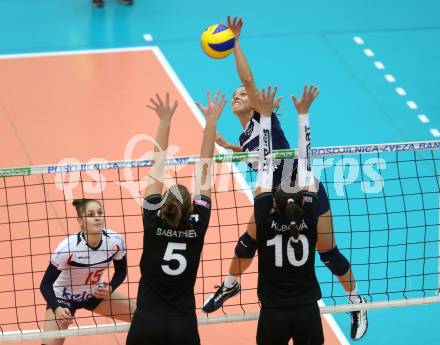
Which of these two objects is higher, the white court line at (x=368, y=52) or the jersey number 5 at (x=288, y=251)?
the white court line at (x=368, y=52)

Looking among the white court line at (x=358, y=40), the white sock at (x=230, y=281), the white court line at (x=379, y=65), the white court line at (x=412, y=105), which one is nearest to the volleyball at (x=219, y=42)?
the white sock at (x=230, y=281)

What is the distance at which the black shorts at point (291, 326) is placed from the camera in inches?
261

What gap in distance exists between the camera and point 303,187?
6.88 meters

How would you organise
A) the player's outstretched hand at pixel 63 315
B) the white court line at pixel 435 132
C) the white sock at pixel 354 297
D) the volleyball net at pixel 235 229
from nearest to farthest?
1. the player's outstretched hand at pixel 63 315
2. the white sock at pixel 354 297
3. the volleyball net at pixel 235 229
4. the white court line at pixel 435 132

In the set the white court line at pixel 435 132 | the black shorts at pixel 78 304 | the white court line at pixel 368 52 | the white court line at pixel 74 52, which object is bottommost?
the black shorts at pixel 78 304

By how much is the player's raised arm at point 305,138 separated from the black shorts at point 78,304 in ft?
6.79

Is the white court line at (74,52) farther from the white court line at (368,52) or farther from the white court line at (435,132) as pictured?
the white court line at (435,132)

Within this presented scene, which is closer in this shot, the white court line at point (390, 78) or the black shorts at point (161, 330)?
the black shorts at point (161, 330)

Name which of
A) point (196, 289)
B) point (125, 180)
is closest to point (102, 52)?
point (125, 180)

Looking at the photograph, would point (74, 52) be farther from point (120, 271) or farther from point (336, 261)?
point (336, 261)

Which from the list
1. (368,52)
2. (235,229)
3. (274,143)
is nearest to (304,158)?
(274,143)

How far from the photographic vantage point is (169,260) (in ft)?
20.9

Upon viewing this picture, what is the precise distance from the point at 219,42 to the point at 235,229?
2350mm

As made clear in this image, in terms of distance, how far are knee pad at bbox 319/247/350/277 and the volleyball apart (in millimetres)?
2412
